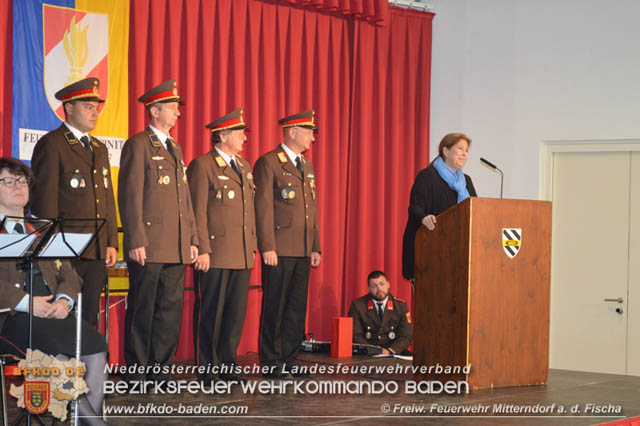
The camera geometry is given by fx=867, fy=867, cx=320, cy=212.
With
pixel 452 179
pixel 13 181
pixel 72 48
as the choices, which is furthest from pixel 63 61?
pixel 452 179

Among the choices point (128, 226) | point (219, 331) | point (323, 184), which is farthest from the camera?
point (323, 184)

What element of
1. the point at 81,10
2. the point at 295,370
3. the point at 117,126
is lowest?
the point at 295,370

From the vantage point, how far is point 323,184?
7.43m

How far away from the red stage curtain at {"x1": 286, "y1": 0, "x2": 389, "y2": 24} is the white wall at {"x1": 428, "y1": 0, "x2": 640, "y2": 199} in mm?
776

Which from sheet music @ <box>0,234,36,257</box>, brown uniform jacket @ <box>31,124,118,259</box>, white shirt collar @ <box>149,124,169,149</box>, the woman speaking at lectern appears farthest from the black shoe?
sheet music @ <box>0,234,36,257</box>

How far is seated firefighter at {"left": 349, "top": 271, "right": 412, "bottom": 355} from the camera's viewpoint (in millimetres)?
6898

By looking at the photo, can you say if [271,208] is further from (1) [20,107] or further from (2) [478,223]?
(1) [20,107]

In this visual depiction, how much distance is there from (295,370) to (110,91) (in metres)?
2.28

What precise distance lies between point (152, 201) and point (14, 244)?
1561mm

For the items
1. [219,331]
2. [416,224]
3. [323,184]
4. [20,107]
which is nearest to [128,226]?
[219,331]

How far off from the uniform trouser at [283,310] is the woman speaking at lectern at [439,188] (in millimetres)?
709

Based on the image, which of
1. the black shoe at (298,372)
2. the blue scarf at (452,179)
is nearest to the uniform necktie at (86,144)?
the black shoe at (298,372)

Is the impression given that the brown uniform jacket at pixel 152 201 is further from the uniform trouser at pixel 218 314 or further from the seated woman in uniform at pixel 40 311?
the seated woman in uniform at pixel 40 311

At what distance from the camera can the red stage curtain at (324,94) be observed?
6.47 meters
